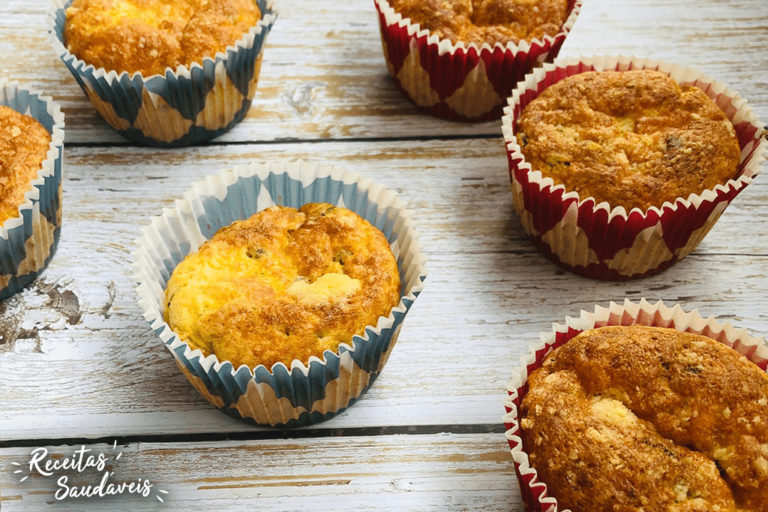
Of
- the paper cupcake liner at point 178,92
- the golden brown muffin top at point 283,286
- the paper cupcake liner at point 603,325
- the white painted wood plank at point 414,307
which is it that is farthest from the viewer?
the paper cupcake liner at point 178,92

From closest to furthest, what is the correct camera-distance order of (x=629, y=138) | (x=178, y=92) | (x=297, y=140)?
1. (x=629, y=138)
2. (x=178, y=92)
3. (x=297, y=140)

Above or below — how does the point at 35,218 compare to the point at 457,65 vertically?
below

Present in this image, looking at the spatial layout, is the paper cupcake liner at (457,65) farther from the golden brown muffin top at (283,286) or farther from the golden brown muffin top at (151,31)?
the golden brown muffin top at (283,286)

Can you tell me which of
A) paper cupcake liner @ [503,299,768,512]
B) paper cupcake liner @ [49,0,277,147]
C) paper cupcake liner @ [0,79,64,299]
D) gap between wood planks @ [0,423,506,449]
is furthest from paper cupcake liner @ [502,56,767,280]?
paper cupcake liner @ [0,79,64,299]

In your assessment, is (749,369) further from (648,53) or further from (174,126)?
(174,126)

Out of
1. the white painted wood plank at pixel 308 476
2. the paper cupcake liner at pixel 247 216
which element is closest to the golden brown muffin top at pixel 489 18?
the paper cupcake liner at pixel 247 216

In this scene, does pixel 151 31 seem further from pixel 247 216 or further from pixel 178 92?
pixel 247 216

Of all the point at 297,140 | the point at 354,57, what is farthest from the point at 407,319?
the point at 354,57
